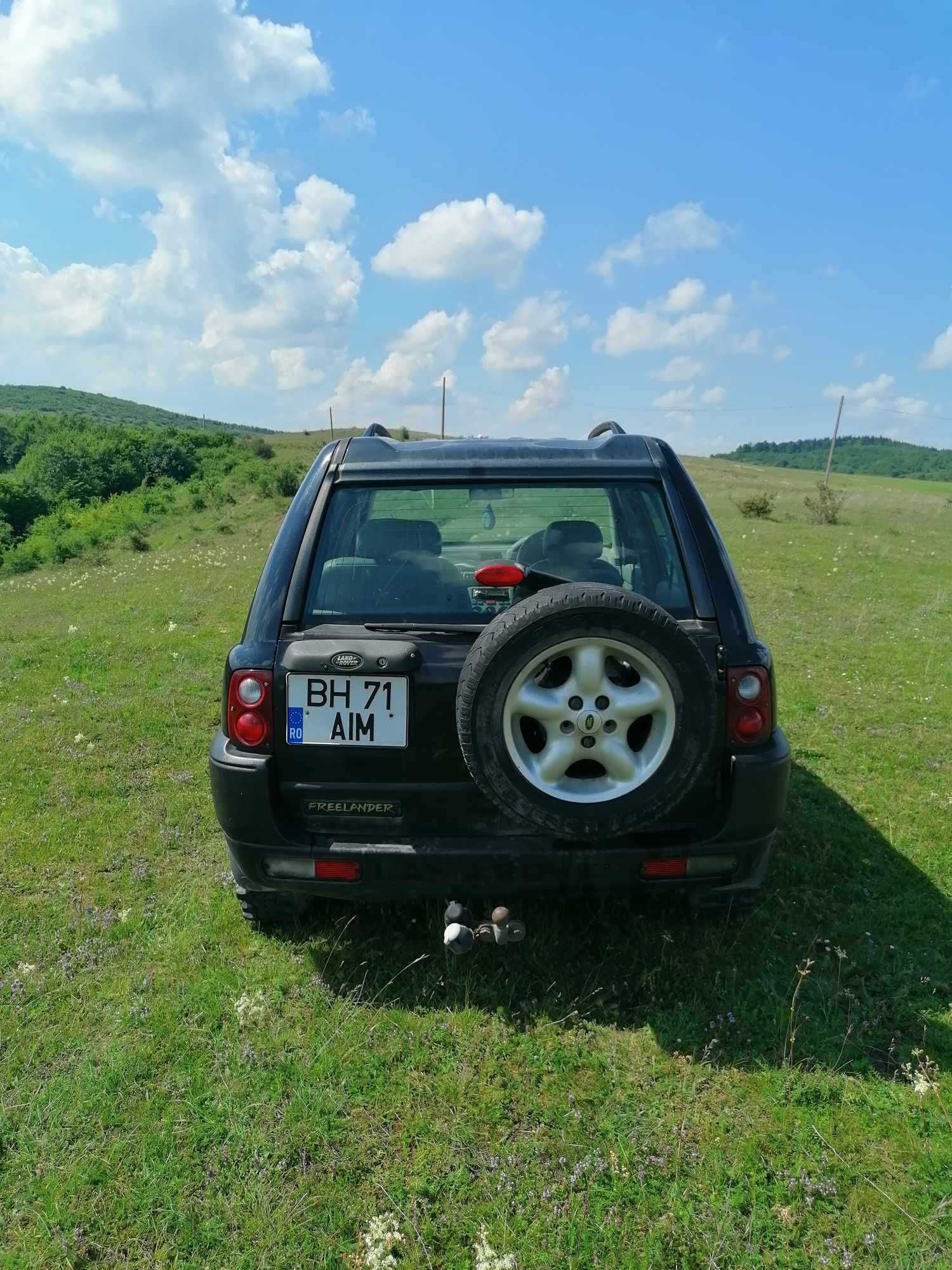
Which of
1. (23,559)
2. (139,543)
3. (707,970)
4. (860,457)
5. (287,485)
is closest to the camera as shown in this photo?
(707,970)

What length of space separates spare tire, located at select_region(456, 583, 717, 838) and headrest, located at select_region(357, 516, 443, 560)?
28.3 inches

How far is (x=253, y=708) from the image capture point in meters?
Result: 2.56

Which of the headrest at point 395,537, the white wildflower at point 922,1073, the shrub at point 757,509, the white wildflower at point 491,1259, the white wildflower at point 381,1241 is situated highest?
the headrest at point 395,537

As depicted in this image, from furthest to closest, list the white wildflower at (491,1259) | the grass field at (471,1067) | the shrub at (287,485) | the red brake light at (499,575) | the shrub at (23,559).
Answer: the shrub at (287,485), the shrub at (23,559), the red brake light at (499,575), the grass field at (471,1067), the white wildflower at (491,1259)

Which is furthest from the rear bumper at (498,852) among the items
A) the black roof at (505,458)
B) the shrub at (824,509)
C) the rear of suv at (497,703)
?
the shrub at (824,509)

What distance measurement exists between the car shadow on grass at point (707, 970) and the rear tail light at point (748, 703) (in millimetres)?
876

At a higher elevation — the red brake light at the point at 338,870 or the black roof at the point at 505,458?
the black roof at the point at 505,458

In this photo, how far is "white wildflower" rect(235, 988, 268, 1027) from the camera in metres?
2.67

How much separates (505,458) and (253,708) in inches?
51.0

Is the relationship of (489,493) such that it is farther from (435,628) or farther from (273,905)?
(273,905)

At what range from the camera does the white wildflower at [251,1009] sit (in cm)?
267

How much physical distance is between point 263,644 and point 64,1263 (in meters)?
1.67

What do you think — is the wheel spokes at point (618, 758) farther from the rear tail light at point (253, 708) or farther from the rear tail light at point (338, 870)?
the rear tail light at point (253, 708)

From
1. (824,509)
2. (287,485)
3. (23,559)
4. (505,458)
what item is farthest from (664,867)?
(23,559)
